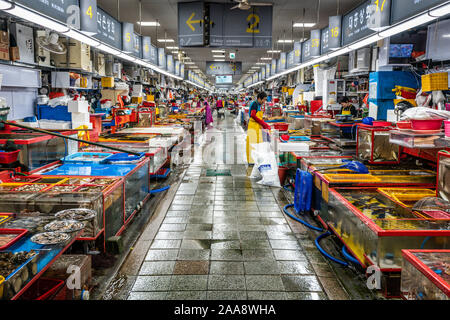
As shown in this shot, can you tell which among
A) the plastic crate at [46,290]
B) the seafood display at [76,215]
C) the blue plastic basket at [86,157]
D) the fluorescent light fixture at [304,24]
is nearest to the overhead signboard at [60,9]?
the blue plastic basket at [86,157]

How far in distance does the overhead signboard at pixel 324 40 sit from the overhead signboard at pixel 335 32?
25 centimetres

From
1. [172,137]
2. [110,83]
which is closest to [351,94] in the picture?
[172,137]

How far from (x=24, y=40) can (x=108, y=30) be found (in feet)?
5.49

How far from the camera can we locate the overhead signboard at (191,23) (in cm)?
819

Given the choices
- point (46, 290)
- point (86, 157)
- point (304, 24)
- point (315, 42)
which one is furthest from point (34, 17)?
point (304, 24)

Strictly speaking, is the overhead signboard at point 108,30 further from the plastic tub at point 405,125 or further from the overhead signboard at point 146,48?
the plastic tub at point 405,125

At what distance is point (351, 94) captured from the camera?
1230 centimetres

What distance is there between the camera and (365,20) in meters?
6.59

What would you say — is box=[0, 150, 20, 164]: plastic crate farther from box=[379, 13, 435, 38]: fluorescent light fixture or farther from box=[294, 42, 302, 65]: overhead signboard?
box=[294, 42, 302, 65]: overhead signboard

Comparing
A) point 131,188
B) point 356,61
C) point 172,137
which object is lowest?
point 131,188

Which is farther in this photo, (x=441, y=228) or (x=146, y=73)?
(x=146, y=73)

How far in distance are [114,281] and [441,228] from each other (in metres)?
3.00

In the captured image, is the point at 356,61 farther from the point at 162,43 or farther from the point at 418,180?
the point at 162,43

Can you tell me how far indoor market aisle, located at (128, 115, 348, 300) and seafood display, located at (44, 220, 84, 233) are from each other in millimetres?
937
